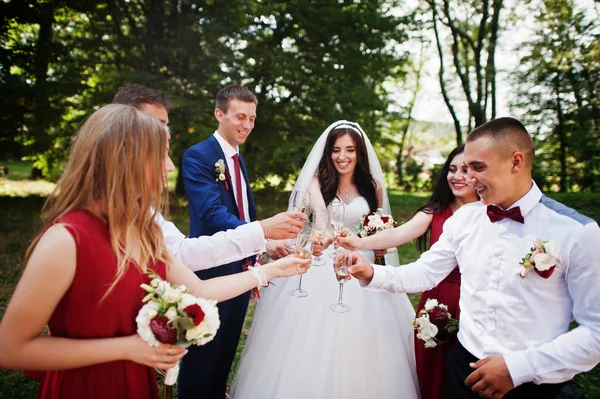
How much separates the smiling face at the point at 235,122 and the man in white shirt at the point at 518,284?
2.47m

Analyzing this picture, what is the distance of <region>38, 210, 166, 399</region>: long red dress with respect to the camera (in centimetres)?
176

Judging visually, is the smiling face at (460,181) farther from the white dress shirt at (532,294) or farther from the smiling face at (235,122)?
the smiling face at (235,122)

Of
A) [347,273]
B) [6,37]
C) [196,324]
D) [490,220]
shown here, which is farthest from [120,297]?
[6,37]

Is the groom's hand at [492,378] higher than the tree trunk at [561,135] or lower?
lower

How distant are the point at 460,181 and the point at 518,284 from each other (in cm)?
151

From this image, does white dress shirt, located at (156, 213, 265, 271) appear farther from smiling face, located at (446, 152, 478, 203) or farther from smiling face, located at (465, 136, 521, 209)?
smiling face, located at (446, 152, 478, 203)

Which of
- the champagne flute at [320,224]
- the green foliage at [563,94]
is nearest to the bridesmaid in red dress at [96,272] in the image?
the champagne flute at [320,224]

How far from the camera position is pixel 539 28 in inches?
652

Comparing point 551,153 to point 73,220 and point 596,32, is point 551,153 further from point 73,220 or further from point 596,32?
point 73,220

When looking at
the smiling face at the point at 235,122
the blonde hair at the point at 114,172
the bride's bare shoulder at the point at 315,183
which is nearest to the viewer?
the blonde hair at the point at 114,172

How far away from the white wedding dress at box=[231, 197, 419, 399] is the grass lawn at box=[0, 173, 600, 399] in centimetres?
177

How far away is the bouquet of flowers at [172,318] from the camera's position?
1.76 m

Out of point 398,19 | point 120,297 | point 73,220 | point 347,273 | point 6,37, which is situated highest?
point 398,19

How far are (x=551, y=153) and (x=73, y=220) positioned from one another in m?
20.5
